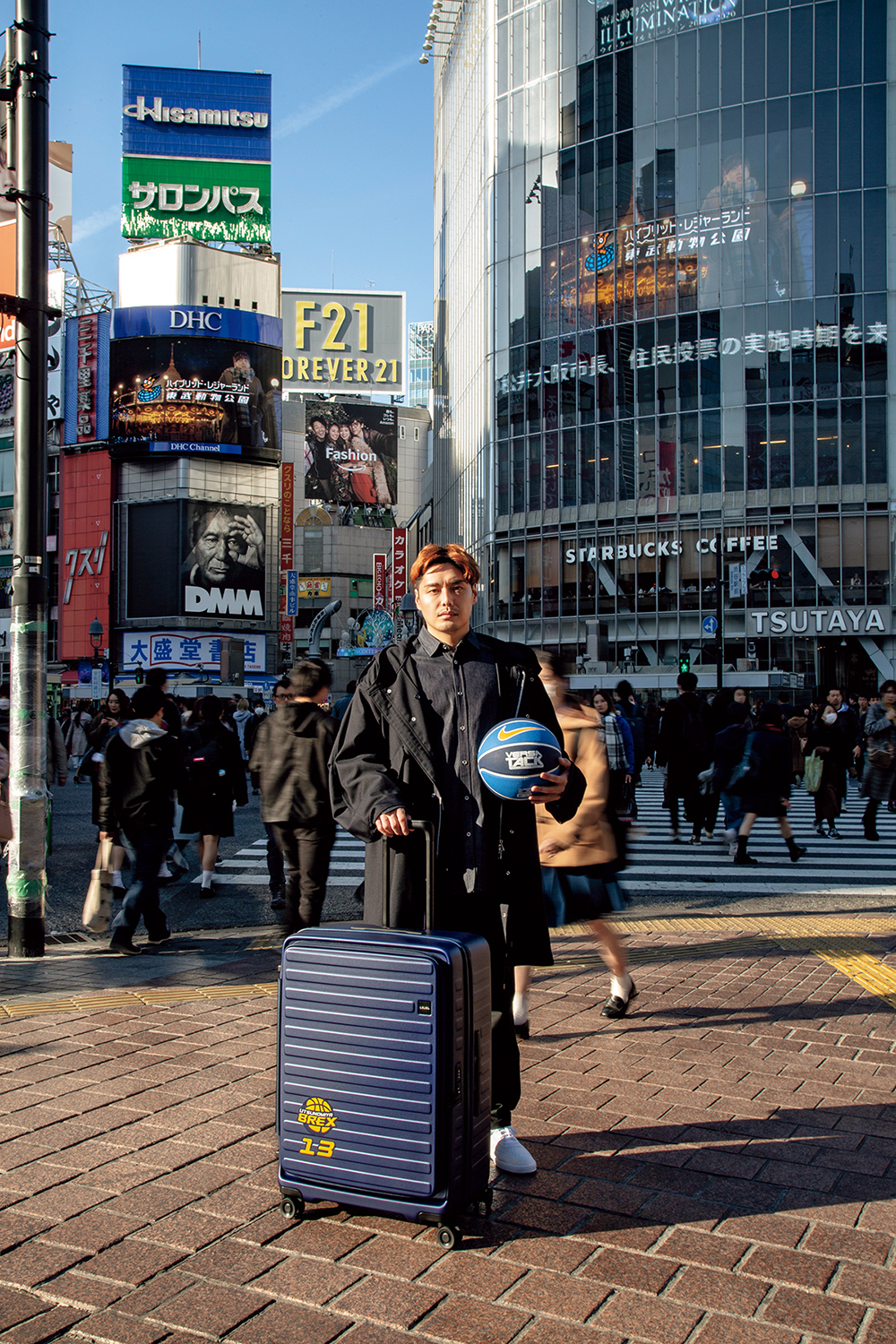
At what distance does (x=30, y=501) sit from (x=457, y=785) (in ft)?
15.6

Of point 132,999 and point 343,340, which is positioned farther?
point 343,340

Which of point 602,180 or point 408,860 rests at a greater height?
point 602,180

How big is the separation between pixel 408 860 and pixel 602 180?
49978 millimetres

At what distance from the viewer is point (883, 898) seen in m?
9.17

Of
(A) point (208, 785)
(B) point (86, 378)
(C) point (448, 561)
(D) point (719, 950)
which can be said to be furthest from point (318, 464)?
(C) point (448, 561)

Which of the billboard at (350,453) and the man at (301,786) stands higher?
the billboard at (350,453)

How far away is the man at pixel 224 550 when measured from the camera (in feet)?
192

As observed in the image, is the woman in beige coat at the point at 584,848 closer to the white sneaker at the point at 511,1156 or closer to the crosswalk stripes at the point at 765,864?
the white sneaker at the point at 511,1156

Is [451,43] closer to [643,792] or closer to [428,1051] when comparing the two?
[643,792]

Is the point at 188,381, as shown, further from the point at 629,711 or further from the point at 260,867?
the point at 260,867

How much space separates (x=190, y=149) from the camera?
63406 millimetres

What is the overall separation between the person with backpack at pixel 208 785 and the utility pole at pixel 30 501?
2.55m

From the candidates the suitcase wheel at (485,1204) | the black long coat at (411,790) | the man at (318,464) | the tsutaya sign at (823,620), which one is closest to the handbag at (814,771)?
the black long coat at (411,790)

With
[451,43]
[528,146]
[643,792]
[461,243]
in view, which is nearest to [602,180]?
[528,146]
